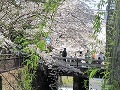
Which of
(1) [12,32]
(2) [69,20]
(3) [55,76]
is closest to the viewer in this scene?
(1) [12,32]

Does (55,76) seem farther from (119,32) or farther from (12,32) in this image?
(119,32)

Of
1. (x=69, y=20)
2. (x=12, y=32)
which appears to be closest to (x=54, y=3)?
(x=12, y=32)

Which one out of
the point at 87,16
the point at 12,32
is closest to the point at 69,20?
the point at 87,16

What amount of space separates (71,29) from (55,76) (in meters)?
2.87

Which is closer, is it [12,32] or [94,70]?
[94,70]

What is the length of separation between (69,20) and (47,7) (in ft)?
27.8

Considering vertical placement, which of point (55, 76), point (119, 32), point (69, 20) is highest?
point (69, 20)

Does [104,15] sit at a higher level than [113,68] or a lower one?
higher

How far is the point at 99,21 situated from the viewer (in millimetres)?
1083

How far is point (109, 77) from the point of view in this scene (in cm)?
104

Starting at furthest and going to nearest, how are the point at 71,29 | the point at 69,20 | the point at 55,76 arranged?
the point at 55,76 → the point at 71,29 → the point at 69,20

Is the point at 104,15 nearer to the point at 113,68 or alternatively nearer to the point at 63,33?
the point at 113,68

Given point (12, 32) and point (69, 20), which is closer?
point (12, 32)

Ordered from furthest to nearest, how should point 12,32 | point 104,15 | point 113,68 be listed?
point 12,32, point 104,15, point 113,68
